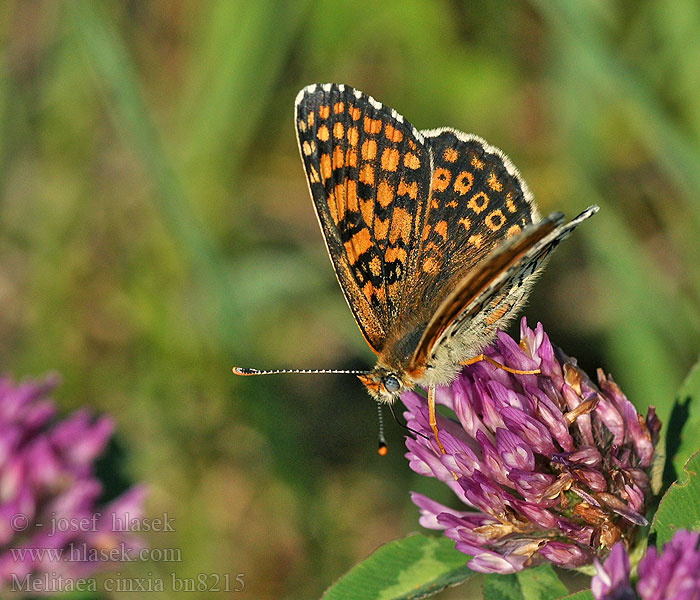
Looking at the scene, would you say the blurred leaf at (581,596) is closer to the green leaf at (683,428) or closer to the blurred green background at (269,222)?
the green leaf at (683,428)

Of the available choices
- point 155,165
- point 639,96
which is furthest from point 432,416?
point 155,165

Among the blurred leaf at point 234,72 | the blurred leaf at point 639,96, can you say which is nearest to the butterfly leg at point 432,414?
the blurred leaf at point 639,96

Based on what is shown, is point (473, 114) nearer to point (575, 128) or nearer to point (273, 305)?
point (575, 128)

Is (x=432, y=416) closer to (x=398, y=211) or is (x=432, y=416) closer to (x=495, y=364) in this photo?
(x=495, y=364)

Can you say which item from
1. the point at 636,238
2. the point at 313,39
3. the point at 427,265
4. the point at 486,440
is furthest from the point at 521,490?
the point at 313,39

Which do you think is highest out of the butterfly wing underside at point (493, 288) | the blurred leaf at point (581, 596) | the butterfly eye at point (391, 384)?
the butterfly wing underside at point (493, 288)
